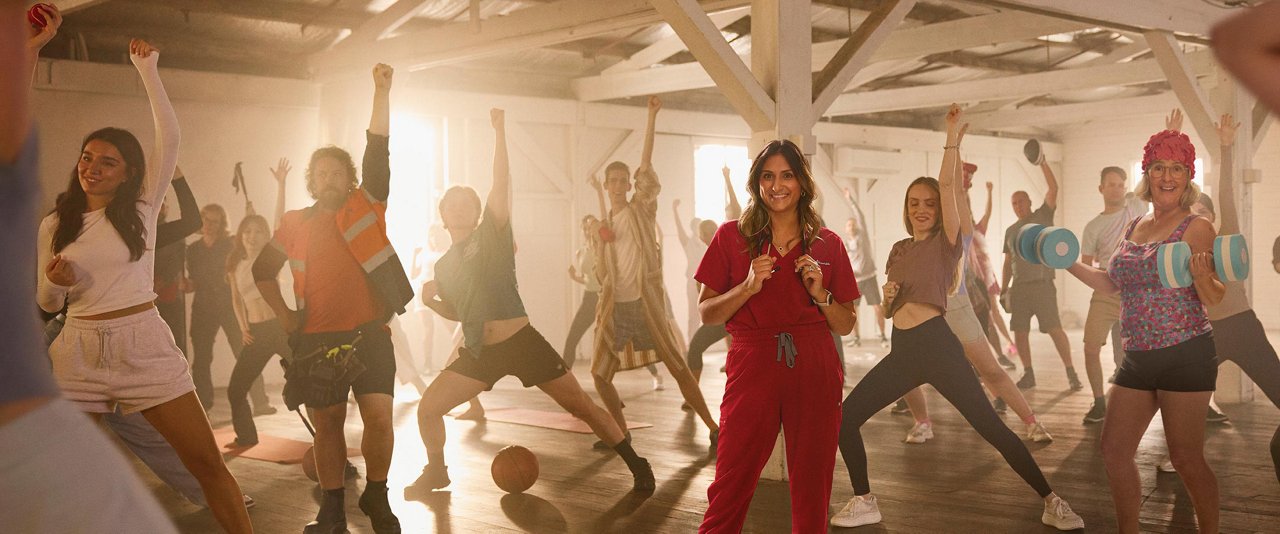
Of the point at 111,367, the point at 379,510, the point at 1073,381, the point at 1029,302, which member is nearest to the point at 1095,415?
the point at 1029,302

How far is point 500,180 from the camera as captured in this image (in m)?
5.12

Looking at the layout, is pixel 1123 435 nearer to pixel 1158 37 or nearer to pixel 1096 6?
pixel 1096 6

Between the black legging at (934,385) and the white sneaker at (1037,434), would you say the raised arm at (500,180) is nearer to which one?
the black legging at (934,385)

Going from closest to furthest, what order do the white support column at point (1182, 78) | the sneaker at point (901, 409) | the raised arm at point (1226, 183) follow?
the raised arm at point (1226, 183), the sneaker at point (901, 409), the white support column at point (1182, 78)

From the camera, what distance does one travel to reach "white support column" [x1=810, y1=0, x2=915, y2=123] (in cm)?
578

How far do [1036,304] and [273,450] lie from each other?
5915 mm

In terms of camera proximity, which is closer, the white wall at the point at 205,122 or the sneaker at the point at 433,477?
the sneaker at the point at 433,477

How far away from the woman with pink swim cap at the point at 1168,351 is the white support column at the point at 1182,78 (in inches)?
193

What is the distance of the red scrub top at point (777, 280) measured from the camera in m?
3.32

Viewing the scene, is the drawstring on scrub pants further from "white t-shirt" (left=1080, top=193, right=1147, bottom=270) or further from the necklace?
"white t-shirt" (left=1080, top=193, right=1147, bottom=270)

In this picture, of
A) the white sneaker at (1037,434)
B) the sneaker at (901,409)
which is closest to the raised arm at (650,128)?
the white sneaker at (1037,434)

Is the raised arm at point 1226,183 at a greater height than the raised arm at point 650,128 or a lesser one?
lesser

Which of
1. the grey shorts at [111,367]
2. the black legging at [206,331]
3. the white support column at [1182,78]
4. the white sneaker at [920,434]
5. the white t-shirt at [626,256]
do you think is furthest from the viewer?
the black legging at [206,331]

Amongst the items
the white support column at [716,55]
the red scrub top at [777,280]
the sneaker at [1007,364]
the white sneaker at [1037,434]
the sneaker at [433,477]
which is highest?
the white support column at [716,55]
